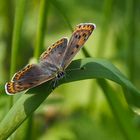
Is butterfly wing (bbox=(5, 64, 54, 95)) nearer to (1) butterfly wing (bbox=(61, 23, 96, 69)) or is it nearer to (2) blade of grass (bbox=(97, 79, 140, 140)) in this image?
(1) butterfly wing (bbox=(61, 23, 96, 69))

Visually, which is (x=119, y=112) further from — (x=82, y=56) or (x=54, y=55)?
(x=82, y=56)

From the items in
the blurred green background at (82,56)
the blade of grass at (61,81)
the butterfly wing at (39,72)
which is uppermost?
the butterfly wing at (39,72)

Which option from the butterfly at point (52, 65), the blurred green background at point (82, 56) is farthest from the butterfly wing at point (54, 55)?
the blurred green background at point (82, 56)

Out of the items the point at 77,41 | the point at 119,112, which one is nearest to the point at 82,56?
the point at 119,112

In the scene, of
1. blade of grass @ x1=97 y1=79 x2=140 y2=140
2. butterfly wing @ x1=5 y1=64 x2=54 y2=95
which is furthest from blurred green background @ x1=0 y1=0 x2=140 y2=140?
butterfly wing @ x1=5 y1=64 x2=54 y2=95

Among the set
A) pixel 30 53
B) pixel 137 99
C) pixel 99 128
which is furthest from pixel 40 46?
pixel 30 53

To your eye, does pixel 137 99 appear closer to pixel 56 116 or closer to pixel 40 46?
pixel 40 46

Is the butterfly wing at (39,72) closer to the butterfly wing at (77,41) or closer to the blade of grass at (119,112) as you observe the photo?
the butterfly wing at (77,41)
